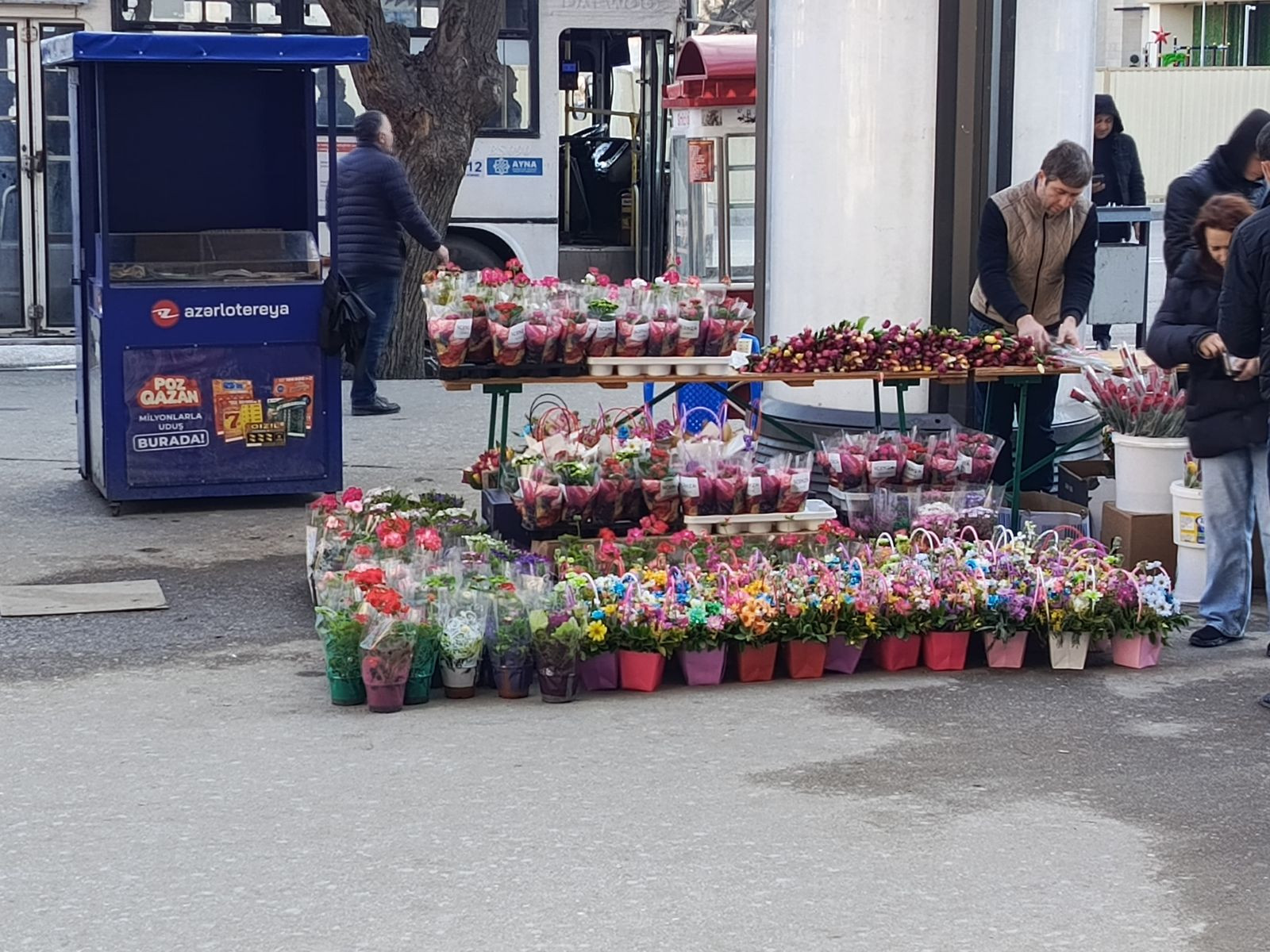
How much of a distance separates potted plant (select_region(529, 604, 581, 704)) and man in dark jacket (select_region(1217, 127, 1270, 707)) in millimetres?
2276

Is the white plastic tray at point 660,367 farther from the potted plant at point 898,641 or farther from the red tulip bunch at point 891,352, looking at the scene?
the potted plant at point 898,641

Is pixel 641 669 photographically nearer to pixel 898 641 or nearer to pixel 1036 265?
pixel 898 641

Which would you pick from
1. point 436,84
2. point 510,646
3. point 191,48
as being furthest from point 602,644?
point 436,84

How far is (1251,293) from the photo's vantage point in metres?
6.36

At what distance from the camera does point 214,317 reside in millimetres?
9438

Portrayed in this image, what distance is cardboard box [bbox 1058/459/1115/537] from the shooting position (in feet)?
28.4

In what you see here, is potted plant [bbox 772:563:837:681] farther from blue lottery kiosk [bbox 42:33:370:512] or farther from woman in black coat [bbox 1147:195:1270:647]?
blue lottery kiosk [bbox 42:33:370:512]

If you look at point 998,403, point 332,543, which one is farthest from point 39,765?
point 998,403

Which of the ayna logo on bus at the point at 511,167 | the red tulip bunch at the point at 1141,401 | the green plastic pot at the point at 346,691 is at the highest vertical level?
the ayna logo on bus at the point at 511,167

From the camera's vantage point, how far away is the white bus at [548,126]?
1570 centimetres

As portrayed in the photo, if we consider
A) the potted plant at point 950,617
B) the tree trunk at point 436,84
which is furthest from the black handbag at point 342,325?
the tree trunk at point 436,84

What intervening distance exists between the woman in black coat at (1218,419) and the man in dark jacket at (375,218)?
6154mm

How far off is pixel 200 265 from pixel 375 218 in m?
3.05

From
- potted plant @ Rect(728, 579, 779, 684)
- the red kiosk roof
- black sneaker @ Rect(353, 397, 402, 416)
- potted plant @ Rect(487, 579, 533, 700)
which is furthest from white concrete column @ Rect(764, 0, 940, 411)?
black sneaker @ Rect(353, 397, 402, 416)
